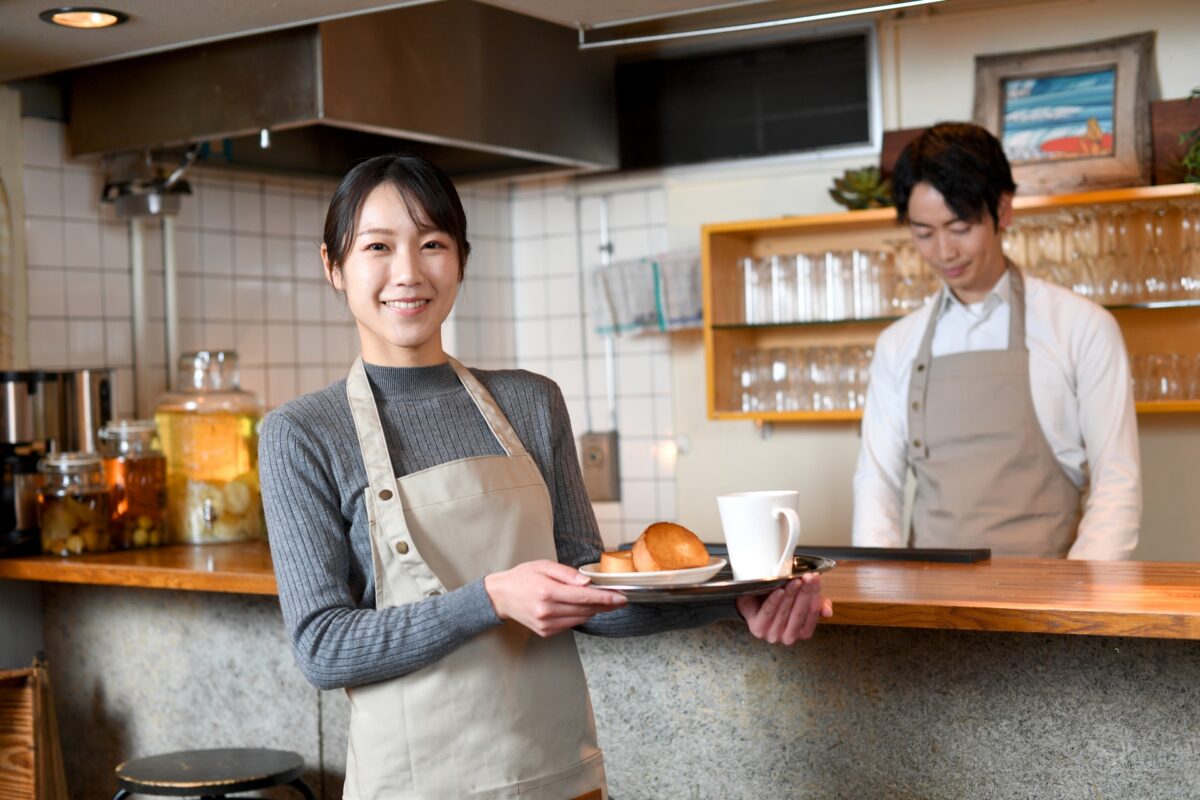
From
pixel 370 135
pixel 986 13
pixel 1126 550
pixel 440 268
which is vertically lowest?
pixel 1126 550

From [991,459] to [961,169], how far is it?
64 cm

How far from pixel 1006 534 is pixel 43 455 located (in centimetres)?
230

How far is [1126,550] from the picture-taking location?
2.68m

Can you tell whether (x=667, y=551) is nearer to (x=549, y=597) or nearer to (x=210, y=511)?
(x=549, y=597)

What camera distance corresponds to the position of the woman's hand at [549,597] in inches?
56.4

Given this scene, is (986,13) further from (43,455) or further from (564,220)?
(43,455)

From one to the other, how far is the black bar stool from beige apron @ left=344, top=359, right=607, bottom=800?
0.86 m

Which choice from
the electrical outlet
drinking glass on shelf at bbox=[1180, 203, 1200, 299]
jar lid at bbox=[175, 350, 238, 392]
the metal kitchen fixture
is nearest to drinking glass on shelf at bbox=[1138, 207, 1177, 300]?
drinking glass on shelf at bbox=[1180, 203, 1200, 299]

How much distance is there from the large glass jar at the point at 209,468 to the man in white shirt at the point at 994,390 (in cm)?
156

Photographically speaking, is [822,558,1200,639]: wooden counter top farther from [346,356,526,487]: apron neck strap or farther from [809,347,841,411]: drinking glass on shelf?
[809,347,841,411]: drinking glass on shelf

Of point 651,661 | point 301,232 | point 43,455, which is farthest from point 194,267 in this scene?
point 651,661

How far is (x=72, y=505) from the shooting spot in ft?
10.3

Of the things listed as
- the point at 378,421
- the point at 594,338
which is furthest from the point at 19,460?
the point at 594,338

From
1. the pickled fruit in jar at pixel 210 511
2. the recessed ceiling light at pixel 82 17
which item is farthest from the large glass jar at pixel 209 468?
the recessed ceiling light at pixel 82 17
